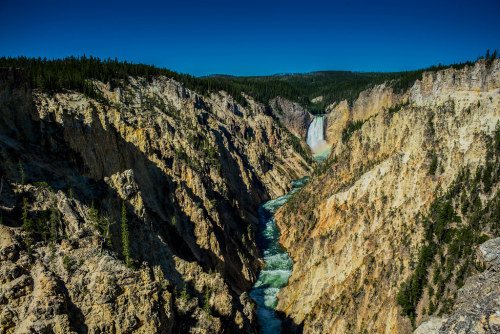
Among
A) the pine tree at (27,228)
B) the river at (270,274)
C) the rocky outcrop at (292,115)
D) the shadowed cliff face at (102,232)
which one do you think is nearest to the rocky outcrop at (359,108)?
the rocky outcrop at (292,115)

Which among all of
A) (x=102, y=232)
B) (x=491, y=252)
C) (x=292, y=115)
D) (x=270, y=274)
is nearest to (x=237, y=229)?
(x=270, y=274)

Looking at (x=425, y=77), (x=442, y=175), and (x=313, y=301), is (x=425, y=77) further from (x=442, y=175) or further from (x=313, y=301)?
(x=313, y=301)

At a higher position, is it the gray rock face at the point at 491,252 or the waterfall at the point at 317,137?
the waterfall at the point at 317,137

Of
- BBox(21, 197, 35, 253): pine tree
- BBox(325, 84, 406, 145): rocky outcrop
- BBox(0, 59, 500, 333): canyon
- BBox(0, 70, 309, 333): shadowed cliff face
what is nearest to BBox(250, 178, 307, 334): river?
BBox(0, 59, 500, 333): canyon

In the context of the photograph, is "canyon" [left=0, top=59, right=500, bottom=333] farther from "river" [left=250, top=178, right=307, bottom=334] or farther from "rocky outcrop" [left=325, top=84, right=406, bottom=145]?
"rocky outcrop" [left=325, top=84, right=406, bottom=145]

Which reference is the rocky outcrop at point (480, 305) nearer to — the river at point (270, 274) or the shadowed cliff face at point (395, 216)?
the shadowed cliff face at point (395, 216)

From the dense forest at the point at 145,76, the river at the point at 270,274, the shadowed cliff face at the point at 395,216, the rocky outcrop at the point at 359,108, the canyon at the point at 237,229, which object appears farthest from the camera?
the rocky outcrop at the point at 359,108
